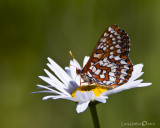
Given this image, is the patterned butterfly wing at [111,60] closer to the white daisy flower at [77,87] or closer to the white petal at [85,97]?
the white daisy flower at [77,87]

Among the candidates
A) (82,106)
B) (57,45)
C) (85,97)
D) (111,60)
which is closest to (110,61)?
(111,60)

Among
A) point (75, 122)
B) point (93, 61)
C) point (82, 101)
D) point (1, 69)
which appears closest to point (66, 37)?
point (1, 69)

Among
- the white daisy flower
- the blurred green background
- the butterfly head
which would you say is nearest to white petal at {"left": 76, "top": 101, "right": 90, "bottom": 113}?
the white daisy flower

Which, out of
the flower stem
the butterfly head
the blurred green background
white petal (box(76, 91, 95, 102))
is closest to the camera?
the flower stem

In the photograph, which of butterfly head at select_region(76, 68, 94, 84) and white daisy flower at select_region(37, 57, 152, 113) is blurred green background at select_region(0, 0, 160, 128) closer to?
white daisy flower at select_region(37, 57, 152, 113)

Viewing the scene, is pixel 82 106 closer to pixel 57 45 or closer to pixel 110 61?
Result: pixel 110 61

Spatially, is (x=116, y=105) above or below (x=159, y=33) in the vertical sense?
below

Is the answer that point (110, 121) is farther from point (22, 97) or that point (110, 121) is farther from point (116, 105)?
point (22, 97)
